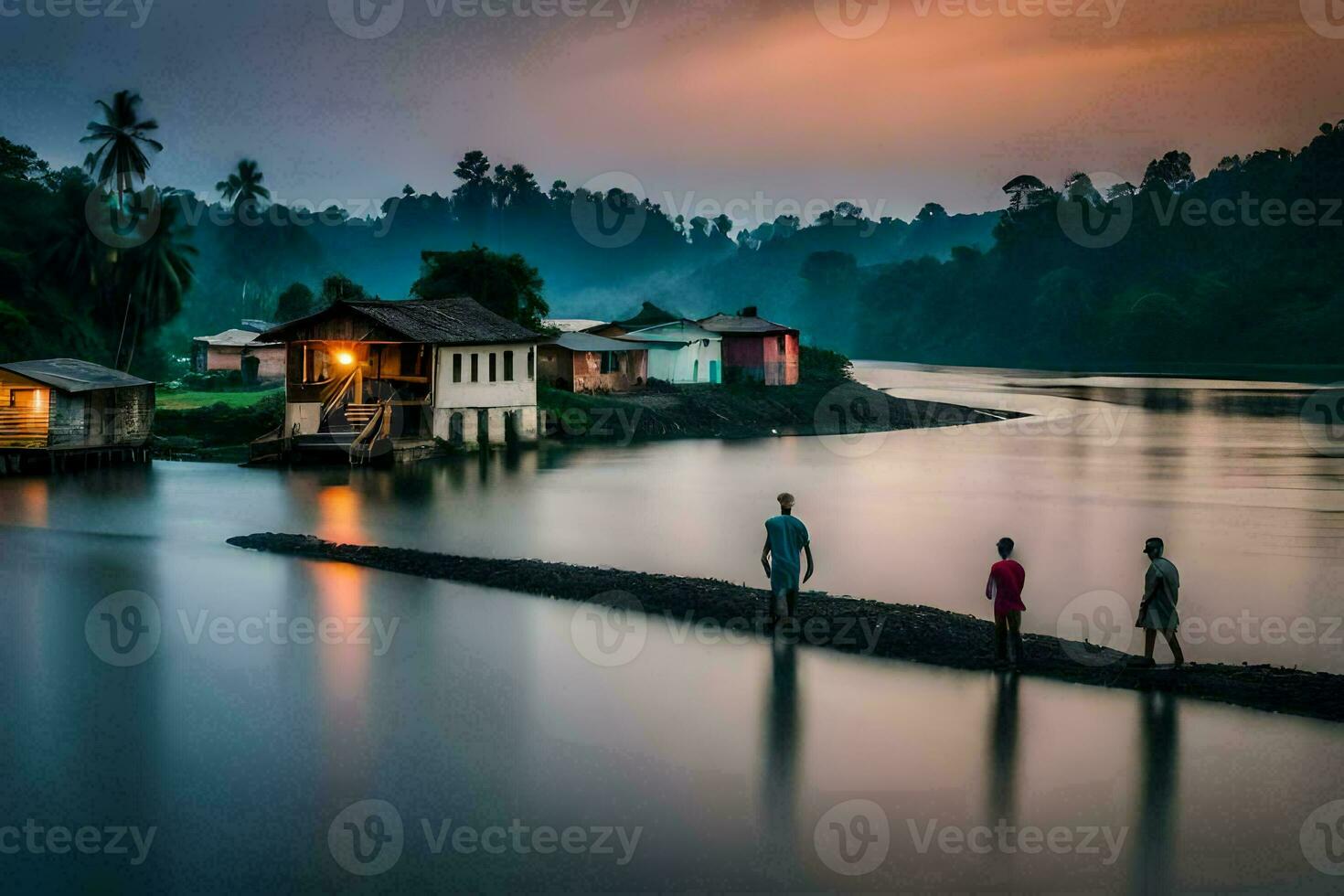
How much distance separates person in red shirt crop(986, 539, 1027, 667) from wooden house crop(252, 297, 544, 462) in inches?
1331

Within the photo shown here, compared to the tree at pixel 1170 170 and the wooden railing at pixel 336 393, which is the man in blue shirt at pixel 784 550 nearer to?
the wooden railing at pixel 336 393

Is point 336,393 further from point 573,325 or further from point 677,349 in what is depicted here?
point 573,325

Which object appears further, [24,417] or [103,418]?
[103,418]

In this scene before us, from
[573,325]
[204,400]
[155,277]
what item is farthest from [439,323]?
[573,325]

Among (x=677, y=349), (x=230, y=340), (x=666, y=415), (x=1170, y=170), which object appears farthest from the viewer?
(x=1170, y=170)

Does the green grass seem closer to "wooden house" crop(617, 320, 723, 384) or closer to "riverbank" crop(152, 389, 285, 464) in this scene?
"riverbank" crop(152, 389, 285, 464)

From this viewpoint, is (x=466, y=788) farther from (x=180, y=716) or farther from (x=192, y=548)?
(x=192, y=548)

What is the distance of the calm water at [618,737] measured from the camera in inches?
440

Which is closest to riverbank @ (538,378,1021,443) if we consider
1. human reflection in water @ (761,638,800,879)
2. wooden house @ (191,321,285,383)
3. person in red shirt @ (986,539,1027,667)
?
wooden house @ (191,321,285,383)

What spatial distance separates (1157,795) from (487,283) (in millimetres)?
57395

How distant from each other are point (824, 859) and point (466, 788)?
12.6 ft

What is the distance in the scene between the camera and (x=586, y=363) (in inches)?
2534

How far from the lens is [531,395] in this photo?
5531cm

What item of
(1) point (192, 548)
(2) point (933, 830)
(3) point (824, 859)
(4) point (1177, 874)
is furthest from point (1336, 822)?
(1) point (192, 548)
